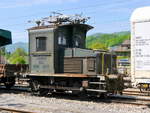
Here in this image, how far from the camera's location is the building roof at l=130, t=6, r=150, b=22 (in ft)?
31.8

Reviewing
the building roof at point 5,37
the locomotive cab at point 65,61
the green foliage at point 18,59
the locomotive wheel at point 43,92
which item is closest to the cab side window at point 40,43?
the locomotive cab at point 65,61

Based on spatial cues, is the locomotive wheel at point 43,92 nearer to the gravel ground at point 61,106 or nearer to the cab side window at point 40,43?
the gravel ground at point 61,106

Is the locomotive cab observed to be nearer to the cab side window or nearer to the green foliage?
the cab side window

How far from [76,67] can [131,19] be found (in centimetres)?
421

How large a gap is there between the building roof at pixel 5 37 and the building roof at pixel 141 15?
9.48m

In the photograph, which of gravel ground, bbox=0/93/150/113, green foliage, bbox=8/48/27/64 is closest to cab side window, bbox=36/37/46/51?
gravel ground, bbox=0/93/150/113

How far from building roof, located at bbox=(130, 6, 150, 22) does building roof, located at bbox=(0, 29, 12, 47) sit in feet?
31.1

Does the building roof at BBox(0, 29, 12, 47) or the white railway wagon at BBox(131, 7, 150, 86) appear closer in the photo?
the white railway wagon at BBox(131, 7, 150, 86)

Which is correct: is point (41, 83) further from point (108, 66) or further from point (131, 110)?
point (131, 110)

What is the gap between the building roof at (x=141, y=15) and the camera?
31.8 ft

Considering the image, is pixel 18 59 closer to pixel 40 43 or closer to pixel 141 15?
pixel 40 43

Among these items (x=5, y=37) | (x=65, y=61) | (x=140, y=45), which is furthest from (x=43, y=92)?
(x=140, y=45)

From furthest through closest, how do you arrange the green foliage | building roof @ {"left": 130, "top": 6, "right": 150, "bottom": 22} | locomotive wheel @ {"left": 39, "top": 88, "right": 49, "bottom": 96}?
the green foliage
locomotive wheel @ {"left": 39, "top": 88, "right": 49, "bottom": 96}
building roof @ {"left": 130, "top": 6, "right": 150, "bottom": 22}

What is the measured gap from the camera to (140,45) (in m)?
9.98
